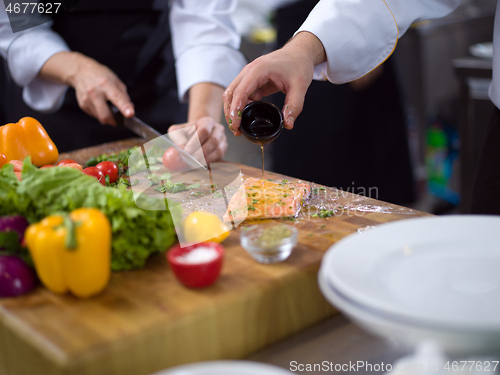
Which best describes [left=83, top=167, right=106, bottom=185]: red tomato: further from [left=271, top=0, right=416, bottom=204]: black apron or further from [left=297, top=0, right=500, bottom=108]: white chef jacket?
[left=271, top=0, right=416, bottom=204]: black apron

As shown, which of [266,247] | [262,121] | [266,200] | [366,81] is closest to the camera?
[266,247]

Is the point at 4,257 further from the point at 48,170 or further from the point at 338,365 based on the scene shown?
the point at 338,365

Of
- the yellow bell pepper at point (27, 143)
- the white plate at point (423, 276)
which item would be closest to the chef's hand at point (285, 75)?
the white plate at point (423, 276)

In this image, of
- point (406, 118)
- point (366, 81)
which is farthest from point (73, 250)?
point (406, 118)

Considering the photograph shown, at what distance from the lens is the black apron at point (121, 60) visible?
2.23m

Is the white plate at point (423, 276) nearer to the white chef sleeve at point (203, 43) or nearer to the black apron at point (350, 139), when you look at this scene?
the white chef sleeve at point (203, 43)

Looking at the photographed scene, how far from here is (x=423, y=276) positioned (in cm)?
81

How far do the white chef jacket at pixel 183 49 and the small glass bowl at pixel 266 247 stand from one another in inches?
53.0

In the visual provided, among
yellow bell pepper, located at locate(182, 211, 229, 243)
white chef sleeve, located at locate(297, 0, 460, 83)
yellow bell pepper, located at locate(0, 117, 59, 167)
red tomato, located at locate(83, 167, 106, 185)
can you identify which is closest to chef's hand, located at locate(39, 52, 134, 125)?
yellow bell pepper, located at locate(0, 117, 59, 167)

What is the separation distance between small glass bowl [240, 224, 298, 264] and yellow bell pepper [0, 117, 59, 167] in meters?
1.05

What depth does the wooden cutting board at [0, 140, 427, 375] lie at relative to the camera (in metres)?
0.78

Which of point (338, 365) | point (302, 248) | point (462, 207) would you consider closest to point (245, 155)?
point (462, 207)

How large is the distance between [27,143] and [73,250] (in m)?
1.03

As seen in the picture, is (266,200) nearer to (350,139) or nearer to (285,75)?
(285,75)
